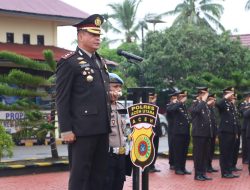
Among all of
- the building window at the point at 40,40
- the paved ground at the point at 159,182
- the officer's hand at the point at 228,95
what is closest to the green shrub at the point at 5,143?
the paved ground at the point at 159,182

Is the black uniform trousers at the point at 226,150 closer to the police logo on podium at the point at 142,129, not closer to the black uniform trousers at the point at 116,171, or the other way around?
the black uniform trousers at the point at 116,171

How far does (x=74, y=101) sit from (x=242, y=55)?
21085mm

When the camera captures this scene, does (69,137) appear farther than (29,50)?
No

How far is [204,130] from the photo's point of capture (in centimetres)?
1150

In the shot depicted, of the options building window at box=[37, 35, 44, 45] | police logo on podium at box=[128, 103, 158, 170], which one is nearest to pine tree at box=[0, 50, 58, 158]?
police logo on podium at box=[128, 103, 158, 170]

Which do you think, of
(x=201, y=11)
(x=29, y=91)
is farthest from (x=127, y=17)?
(x=29, y=91)

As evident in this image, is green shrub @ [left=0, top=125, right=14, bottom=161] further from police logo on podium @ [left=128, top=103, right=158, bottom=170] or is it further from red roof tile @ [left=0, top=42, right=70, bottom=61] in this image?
red roof tile @ [left=0, top=42, right=70, bottom=61]

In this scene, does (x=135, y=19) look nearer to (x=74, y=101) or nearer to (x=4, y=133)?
(x=4, y=133)

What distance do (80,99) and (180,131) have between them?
7.45m

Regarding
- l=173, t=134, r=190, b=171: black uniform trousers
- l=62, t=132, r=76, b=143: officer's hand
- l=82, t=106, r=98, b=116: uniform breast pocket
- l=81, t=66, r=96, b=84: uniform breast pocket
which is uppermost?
l=81, t=66, r=96, b=84: uniform breast pocket

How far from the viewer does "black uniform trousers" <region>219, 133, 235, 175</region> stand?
1189cm

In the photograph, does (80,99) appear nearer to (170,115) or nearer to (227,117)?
(227,117)

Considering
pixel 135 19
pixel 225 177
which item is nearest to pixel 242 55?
pixel 225 177

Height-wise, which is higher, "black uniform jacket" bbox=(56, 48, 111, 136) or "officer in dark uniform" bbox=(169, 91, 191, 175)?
"black uniform jacket" bbox=(56, 48, 111, 136)
